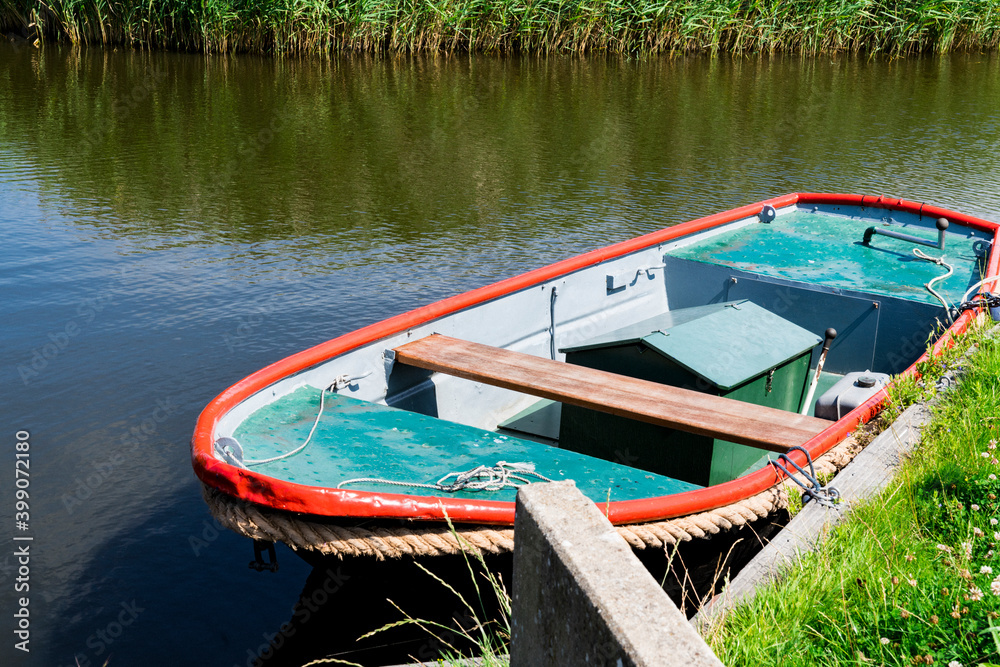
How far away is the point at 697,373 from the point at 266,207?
716cm

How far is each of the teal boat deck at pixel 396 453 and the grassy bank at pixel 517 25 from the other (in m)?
14.9

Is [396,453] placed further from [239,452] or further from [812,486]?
[812,486]

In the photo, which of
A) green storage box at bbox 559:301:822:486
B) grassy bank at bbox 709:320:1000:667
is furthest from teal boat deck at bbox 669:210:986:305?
grassy bank at bbox 709:320:1000:667

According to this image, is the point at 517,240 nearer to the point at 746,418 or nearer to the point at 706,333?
the point at 706,333

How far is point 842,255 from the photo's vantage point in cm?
697

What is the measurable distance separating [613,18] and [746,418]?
16765 millimetres

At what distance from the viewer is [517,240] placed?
9.83 meters

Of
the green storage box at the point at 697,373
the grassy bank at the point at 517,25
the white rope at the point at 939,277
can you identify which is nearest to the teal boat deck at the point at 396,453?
the green storage box at the point at 697,373

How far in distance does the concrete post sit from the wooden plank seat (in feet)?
7.03

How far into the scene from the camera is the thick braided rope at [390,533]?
3.28 meters

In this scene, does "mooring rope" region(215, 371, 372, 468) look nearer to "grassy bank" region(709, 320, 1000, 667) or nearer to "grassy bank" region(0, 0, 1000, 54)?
"grassy bank" region(709, 320, 1000, 667)

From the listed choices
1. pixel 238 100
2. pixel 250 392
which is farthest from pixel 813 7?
pixel 250 392
